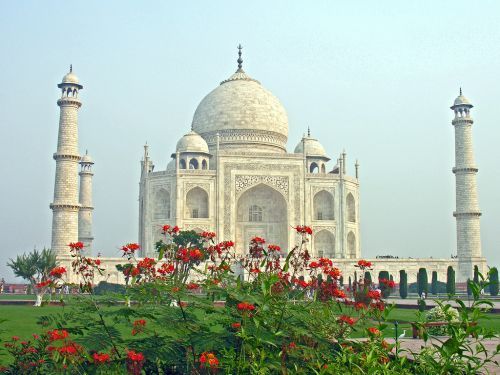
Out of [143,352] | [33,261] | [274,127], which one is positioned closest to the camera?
[143,352]

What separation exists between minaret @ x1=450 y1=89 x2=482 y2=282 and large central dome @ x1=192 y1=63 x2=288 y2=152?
9372mm

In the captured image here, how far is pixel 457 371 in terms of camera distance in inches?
142

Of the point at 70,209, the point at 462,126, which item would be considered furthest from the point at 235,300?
the point at 462,126

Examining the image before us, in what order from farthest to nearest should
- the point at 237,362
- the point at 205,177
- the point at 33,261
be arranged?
the point at 205,177 → the point at 33,261 → the point at 237,362

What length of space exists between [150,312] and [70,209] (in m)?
24.1

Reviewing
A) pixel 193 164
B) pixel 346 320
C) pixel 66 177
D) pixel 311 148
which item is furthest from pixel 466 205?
pixel 346 320

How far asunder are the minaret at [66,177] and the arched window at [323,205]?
11.9 meters

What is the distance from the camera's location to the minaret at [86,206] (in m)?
35.1

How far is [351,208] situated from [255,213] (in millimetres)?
4965

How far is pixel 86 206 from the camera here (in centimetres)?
3591

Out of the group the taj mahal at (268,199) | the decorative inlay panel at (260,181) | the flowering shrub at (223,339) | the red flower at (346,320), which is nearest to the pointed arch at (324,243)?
the taj mahal at (268,199)

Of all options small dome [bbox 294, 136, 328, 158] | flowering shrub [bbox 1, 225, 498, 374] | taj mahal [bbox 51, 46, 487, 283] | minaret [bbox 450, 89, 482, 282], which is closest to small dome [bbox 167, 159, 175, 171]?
taj mahal [bbox 51, 46, 487, 283]

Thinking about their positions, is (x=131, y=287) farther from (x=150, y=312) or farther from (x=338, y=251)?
(x=338, y=251)

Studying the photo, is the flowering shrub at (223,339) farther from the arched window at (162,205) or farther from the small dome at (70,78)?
the arched window at (162,205)
